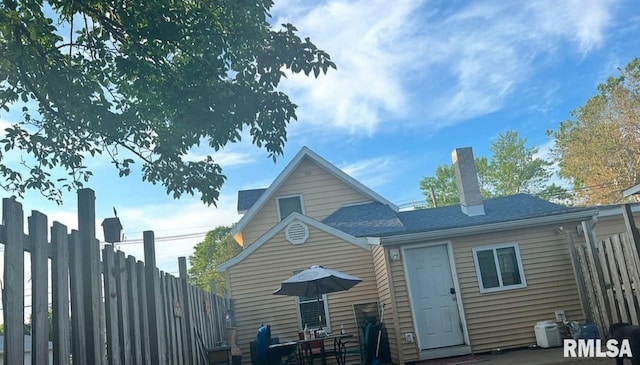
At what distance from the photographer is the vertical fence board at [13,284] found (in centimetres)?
210

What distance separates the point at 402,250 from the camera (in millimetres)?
9633

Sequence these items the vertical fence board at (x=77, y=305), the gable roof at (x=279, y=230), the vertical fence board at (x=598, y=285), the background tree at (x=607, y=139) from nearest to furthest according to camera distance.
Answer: the vertical fence board at (x=77, y=305) < the vertical fence board at (x=598, y=285) < the gable roof at (x=279, y=230) < the background tree at (x=607, y=139)

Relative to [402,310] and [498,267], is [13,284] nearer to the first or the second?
[402,310]

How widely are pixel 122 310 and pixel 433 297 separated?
724 centimetres

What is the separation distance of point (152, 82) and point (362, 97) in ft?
25.5

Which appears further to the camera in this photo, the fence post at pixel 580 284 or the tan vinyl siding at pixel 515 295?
the tan vinyl siding at pixel 515 295

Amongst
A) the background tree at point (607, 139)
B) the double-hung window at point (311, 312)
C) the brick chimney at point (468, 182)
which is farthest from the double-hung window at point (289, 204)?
the background tree at point (607, 139)

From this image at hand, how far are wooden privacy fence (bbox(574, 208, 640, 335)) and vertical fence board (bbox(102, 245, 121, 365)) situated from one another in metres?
6.27

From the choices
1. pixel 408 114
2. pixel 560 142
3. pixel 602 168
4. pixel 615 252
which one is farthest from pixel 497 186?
pixel 615 252

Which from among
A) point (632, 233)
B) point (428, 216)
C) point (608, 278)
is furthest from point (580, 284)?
point (428, 216)

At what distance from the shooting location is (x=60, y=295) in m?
2.51

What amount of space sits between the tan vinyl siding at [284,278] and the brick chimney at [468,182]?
249 cm

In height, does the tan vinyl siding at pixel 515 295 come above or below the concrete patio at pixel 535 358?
above

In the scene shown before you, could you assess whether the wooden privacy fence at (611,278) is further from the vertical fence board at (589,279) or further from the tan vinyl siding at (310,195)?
the tan vinyl siding at (310,195)
